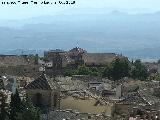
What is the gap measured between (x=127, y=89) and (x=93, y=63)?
111ft

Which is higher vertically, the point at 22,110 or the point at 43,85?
the point at 43,85

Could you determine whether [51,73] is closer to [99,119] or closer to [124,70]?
[124,70]

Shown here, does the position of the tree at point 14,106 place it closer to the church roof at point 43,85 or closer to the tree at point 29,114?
the tree at point 29,114

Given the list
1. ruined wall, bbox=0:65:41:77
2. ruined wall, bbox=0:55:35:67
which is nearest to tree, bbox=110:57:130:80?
ruined wall, bbox=0:65:41:77

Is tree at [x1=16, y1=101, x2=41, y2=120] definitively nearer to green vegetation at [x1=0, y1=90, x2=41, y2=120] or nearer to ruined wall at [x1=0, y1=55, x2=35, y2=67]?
green vegetation at [x1=0, y1=90, x2=41, y2=120]

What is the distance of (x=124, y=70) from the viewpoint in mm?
75688

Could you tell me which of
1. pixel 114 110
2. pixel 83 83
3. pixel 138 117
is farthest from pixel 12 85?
pixel 138 117

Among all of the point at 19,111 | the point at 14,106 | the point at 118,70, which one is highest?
the point at 118,70

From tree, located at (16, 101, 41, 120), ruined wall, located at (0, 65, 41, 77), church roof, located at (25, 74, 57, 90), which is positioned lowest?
A: tree, located at (16, 101, 41, 120)

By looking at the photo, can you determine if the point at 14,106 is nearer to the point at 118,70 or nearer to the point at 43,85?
the point at 43,85

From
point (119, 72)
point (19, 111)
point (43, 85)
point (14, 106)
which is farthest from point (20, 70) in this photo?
point (19, 111)

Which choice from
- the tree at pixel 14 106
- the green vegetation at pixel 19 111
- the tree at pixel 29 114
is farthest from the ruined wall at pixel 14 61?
the tree at pixel 29 114

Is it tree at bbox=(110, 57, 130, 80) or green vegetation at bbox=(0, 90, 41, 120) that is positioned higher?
tree at bbox=(110, 57, 130, 80)

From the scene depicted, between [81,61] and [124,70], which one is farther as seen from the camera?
[81,61]
